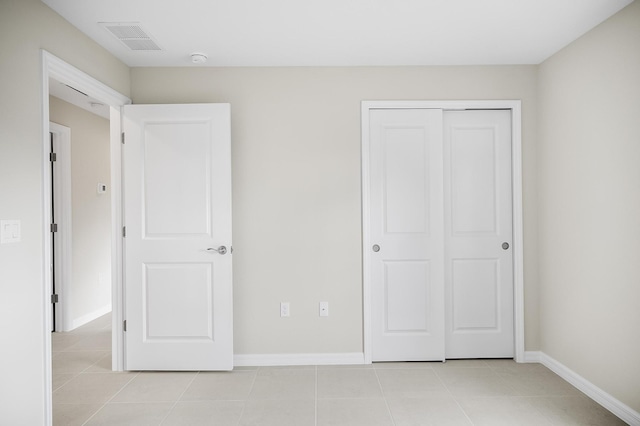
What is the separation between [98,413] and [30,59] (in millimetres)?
2137

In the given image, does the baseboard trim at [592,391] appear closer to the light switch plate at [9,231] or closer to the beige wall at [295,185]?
the beige wall at [295,185]

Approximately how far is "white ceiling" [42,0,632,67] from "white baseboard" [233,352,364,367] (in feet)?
7.87

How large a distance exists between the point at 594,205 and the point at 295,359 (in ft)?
8.10

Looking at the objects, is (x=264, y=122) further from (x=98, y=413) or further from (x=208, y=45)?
(x=98, y=413)

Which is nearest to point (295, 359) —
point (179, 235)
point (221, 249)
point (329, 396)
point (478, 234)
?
point (329, 396)

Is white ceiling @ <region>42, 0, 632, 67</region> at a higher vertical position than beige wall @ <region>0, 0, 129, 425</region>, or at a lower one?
higher

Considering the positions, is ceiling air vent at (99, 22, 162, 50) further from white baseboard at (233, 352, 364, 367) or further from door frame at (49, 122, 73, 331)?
white baseboard at (233, 352, 364, 367)

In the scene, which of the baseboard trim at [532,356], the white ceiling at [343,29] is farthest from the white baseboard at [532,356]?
the white ceiling at [343,29]

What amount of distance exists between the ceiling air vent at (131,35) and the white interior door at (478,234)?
93.7 inches

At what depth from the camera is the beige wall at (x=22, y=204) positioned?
182 cm

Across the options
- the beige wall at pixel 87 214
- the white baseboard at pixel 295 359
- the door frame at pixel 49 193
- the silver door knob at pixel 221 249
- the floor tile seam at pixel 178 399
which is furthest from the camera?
the beige wall at pixel 87 214

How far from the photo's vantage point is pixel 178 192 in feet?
9.71

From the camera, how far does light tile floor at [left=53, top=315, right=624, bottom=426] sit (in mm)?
2301

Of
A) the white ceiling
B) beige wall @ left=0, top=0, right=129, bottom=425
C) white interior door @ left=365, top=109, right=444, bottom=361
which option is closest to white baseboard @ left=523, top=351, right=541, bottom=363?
white interior door @ left=365, top=109, right=444, bottom=361
